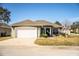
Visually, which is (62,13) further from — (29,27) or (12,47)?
(12,47)

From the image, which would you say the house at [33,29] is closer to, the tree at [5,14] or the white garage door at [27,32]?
the white garage door at [27,32]

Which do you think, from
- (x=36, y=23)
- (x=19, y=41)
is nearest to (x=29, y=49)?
(x=19, y=41)

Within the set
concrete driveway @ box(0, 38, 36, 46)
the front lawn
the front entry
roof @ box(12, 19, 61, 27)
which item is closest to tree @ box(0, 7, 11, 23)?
roof @ box(12, 19, 61, 27)

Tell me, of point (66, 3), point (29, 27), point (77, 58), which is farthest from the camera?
point (29, 27)

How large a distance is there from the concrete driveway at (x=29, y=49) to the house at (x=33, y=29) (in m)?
0.49

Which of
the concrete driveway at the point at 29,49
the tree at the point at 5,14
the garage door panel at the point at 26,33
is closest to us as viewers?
the concrete driveway at the point at 29,49

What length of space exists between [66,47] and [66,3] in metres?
2.02

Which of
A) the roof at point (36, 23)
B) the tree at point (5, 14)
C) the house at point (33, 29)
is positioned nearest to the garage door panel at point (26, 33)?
the house at point (33, 29)

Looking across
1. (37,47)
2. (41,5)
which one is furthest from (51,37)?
(41,5)

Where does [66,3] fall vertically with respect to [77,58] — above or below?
above

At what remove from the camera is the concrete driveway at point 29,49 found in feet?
36.0

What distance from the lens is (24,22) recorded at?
1217cm

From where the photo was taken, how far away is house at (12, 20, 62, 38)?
12133 mm

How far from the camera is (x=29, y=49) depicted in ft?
38.1
